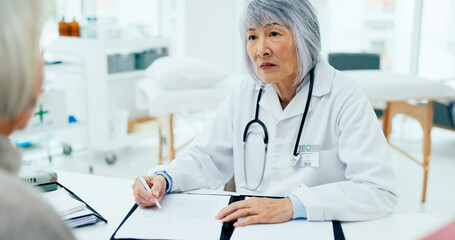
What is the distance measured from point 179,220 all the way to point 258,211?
190 millimetres

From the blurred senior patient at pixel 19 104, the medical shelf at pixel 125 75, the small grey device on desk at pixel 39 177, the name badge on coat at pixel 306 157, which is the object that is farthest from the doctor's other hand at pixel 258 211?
the medical shelf at pixel 125 75

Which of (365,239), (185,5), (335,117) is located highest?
(185,5)

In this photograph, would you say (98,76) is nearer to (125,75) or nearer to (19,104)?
(125,75)

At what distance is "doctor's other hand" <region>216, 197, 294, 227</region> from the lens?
1114 millimetres

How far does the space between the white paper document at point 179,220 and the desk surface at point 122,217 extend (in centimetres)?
7

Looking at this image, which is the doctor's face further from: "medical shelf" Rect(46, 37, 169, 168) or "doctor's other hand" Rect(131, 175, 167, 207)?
"medical shelf" Rect(46, 37, 169, 168)

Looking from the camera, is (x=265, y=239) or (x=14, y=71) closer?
(x=14, y=71)

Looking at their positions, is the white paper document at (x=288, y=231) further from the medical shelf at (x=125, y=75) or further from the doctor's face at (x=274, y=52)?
the medical shelf at (x=125, y=75)

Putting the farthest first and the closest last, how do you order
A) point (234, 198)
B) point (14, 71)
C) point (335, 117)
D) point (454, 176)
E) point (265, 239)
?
1. point (454, 176)
2. point (335, 117)
3. point (234, 198)
4. point (265, 239)
5. point (14, 71)

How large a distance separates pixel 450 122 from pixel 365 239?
3.16 meters

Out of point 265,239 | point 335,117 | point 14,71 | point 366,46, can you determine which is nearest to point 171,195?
point 265,239

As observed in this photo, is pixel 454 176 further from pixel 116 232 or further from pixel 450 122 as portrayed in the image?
pixel 116 232

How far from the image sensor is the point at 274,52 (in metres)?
1.45

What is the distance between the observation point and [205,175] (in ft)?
4.96
